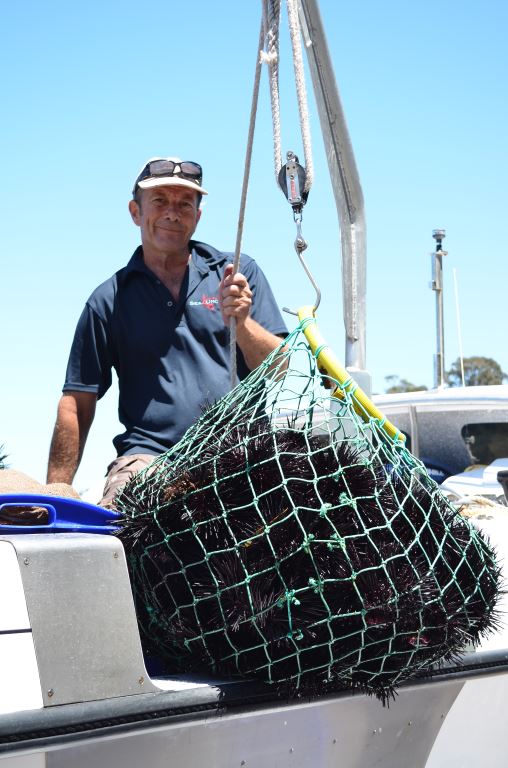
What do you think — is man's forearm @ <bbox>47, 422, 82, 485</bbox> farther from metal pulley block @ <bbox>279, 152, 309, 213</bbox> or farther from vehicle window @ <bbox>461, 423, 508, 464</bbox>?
vehicle window @ <bbox>461, 423, 508, 464</bbox>

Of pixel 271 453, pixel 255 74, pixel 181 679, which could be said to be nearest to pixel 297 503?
pixel 271 453

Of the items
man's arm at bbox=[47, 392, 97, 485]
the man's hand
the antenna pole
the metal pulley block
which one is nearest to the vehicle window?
the antenna pole

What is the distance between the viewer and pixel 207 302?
3811mm

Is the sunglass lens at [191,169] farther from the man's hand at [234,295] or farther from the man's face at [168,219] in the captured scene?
the man's hand at [234,295]

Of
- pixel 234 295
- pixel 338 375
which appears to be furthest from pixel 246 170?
pixel 338 375

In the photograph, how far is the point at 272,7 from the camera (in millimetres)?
3059

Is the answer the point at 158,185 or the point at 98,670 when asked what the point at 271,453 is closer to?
the point at 98,670

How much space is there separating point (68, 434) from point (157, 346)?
1.63 feet

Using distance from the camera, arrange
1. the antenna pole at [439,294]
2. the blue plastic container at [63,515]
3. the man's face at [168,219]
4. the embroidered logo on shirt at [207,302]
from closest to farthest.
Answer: the blue plastic container at [63,515], the embroidered logo on shirt at [207,302], the man's face at [168,219], the antenna pole at [439,294]

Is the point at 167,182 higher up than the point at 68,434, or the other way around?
the point at 167,182

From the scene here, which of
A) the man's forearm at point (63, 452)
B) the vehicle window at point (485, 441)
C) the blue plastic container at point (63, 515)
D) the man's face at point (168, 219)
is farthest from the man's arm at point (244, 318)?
the vehicle window at point (485, 441)

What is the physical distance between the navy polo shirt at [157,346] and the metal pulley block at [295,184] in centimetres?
86

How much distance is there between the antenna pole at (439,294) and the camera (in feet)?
24.7

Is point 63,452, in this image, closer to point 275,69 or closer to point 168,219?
point 168,219
